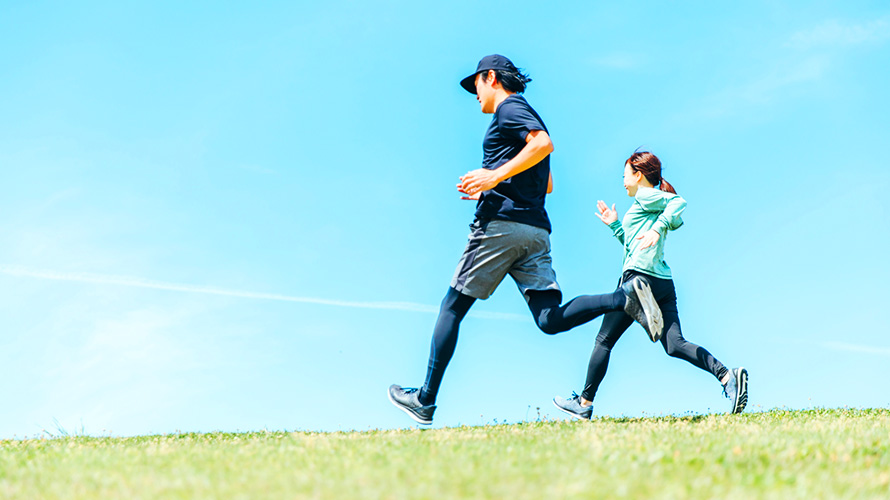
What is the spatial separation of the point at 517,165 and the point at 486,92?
107 centimetres

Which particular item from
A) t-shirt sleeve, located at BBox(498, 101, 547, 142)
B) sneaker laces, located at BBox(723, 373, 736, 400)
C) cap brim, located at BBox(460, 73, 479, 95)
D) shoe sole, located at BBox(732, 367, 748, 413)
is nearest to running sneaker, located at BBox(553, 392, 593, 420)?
sneaker laces, located at BBox(723, 373, 736, 400)

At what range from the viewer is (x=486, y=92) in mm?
7410

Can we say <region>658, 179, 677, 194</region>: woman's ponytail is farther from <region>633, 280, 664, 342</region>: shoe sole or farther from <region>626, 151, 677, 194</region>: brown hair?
<region>633, 280, 664, 342</region>: shoe sole

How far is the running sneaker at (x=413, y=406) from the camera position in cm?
A: 747

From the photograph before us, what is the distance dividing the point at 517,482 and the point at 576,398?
4.80m

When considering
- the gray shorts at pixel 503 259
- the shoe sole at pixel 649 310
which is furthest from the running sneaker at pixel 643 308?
the gray shorts at pixel 503 259

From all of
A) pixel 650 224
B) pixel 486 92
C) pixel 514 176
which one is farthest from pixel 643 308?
pixel 486 92

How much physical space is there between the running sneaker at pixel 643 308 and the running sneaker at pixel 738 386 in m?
2.03

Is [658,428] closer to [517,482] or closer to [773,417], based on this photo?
[773,417]

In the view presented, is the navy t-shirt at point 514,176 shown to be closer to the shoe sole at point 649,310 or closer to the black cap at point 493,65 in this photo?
the black cap at point 493,65

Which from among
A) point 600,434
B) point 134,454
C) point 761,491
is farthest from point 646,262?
point 134,454

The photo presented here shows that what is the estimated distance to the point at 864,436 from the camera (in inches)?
250

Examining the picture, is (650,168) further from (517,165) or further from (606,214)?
(517,165)

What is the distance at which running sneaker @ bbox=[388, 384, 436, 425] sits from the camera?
24.5 ft
